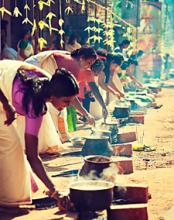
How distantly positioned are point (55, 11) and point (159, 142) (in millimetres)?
7091

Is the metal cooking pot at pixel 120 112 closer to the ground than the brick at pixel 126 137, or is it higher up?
higher up

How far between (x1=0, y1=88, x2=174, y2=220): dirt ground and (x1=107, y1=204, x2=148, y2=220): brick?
12.3 inches

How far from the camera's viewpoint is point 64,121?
905 centimetres

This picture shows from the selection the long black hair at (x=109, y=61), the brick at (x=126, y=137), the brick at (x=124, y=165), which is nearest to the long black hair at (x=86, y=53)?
the brick at (x=124, y=165)

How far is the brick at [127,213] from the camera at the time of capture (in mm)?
4895

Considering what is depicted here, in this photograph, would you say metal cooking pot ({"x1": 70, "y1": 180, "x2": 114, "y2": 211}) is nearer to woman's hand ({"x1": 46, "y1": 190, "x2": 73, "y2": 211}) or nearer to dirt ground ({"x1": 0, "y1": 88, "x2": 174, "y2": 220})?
woman's hand ({"x1": 46, "y1": 190, "x2": 73, "y2": 211})

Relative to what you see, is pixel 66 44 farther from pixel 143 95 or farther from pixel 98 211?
pixel 98 211

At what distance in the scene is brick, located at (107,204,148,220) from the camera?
489 cm

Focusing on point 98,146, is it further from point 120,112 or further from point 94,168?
point 120,112

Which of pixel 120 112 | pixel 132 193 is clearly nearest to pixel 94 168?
pixel 132 193

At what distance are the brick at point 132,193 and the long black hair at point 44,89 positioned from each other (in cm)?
127

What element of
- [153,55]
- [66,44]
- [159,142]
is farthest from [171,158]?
[153,55]

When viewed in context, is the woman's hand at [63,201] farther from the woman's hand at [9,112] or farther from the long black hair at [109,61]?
the long black hair at [109,61]

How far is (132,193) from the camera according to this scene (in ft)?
17.6
